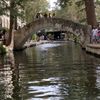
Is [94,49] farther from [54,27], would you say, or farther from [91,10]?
[54,27]

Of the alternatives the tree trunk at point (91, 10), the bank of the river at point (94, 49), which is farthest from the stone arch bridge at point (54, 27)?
the bank of the river at point (94, 49)

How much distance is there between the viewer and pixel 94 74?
17.6 m

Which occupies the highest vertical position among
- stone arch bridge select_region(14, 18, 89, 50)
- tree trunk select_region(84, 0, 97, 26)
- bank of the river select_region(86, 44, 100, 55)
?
tree trunk select_region(84, 0, 97, 26)

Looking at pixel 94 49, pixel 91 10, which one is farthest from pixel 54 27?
pixel 94 49

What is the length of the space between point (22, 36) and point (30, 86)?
3267 centimetres

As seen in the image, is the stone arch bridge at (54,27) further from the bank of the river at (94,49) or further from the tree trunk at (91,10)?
the bank of the river at (94,49)

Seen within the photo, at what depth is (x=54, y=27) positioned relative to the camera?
45719 mm

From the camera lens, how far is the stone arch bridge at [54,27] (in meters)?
42.8

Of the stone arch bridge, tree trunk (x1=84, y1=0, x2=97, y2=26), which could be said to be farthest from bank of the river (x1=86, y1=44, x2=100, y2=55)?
the stone arch bridge

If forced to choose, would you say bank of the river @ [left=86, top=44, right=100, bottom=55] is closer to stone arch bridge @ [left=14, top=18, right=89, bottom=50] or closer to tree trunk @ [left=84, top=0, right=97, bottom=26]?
tree trunk @ [left=84, top=0, right=97, bottom=26]

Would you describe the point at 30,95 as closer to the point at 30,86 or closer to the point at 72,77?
the point at 30,86

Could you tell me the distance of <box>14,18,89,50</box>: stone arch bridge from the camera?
1686 inches

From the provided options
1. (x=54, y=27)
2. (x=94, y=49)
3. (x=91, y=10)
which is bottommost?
(x=94, y=49)

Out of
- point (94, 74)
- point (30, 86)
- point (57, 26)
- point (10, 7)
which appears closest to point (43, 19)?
point (57, 26)
